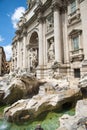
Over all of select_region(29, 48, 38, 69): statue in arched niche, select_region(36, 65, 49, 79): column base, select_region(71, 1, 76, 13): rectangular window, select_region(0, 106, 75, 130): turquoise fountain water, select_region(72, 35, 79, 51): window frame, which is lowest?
select_region(0, 106, 75, 130): turquoise fountain water

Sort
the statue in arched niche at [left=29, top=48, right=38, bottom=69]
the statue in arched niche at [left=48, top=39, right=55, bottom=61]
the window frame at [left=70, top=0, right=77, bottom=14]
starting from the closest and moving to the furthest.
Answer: the window frame at [left=70, top=0, right=77, bottom=14] → the statue in arched niche at [left=48, top=39, right=55, bottom=61] → the statue in arched niche at [left=29, top=48, right=38, bottom=69]

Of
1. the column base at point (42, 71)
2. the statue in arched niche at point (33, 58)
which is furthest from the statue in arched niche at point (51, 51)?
the statue in arched niche at point (33, 58)

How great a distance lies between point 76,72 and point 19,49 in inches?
654

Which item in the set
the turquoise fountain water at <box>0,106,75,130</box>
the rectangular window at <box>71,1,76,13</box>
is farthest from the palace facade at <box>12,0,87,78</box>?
the turquoise fountain water at <box>0,106,75,130</box>

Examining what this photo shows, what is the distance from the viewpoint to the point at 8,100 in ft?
37.1

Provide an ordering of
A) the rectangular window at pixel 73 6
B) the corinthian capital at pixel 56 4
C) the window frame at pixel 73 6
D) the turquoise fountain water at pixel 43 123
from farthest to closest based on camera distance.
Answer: the corinthian capital at pixel 56 4 → the rectangular window at pixel 73 6 → the window frame at pixel 73 6 → the turquoise fountain water at pixel 43 123

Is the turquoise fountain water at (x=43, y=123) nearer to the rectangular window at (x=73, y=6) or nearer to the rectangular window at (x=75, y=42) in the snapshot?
the rectangular window at (x=75, y=42)

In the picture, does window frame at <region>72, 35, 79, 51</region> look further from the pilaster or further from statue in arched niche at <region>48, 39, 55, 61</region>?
→ statue in arched niche at <region>48, 39, 55, 61</region>

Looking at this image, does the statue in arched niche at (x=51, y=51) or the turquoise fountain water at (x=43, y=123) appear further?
the statue in arched niche at (x=51, y=51)

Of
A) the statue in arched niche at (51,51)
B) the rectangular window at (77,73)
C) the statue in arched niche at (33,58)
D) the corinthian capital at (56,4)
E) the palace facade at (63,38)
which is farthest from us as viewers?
the statue in arched niche at (33,58)

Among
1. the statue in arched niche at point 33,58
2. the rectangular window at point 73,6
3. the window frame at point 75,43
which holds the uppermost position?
the rectangular window at point 73,6

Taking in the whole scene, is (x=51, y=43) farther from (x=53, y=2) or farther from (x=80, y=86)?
(x=80, y=86)

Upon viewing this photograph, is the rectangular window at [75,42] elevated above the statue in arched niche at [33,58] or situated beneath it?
elevated above

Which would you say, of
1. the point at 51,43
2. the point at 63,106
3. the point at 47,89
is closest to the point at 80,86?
the point at 63,106
